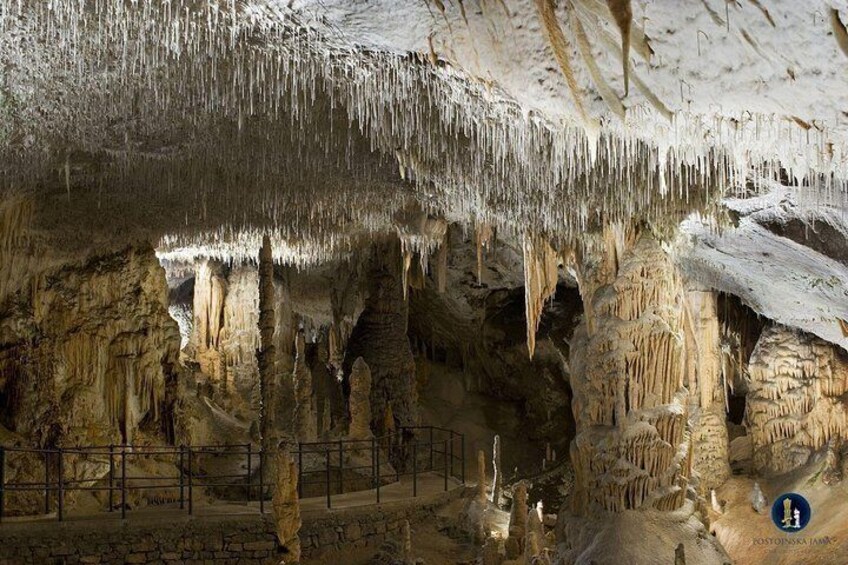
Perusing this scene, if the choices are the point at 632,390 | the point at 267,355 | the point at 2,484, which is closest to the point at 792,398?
the point at 632,390

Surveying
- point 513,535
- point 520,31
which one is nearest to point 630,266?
point 513,535

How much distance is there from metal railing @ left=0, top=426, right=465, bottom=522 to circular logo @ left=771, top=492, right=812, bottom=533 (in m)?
4.71

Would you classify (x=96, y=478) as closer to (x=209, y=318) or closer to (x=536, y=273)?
(x=536, y=273)

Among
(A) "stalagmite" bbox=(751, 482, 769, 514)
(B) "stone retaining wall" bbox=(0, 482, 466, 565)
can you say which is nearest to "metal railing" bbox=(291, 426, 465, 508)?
(B) "stone retaining wall" bbox=(0, 482, 466, 565)

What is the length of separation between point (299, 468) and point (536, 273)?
433 cm

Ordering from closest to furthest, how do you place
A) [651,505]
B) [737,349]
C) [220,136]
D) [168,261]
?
[220,136]
[651,505]
[737,349]
[168,261]

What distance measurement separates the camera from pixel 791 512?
12812mm

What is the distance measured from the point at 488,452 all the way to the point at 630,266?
11863 millimetres

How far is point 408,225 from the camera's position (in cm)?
1422

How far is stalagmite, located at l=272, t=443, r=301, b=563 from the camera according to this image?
1002 cm

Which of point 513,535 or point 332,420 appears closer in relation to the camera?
point 513,535

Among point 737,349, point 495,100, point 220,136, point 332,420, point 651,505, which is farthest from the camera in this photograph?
point 332,420

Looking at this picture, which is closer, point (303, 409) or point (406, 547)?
point (406, 547)

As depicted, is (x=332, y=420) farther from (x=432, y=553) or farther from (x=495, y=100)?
(x=495, y=100)
